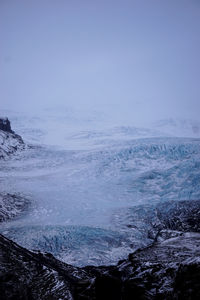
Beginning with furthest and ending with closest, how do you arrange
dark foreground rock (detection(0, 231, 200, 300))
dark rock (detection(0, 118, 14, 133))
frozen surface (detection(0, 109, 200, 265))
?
dark rock (detection(0, 118, 14, 133)), frozen surface (detection(0, 109, 200, 265)), dark foreground rock (detection(0, 231, 200, 300))

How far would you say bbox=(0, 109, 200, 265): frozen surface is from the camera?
5613 mm

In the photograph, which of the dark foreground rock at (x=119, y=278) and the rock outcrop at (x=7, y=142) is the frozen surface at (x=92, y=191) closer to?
the rock outcrop at (x=7, y=142)

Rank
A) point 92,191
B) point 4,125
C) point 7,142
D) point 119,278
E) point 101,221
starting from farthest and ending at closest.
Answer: point 4,125 → point 7,142 → point 92,191 → point 101,221 → point 119,278

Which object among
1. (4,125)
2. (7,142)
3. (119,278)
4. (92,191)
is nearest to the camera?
(119,278)

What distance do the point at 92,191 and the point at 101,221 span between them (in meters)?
3.55

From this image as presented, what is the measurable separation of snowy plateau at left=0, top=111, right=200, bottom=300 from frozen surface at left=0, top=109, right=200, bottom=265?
0.09ft

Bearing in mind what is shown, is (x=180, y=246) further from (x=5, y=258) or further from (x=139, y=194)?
(x=139, y=194)

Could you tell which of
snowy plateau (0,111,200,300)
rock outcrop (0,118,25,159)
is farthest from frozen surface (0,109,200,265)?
rock outcrop (0,118,25,159)

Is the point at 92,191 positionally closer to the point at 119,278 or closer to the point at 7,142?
the point at 119,278

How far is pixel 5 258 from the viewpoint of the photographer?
105 inches

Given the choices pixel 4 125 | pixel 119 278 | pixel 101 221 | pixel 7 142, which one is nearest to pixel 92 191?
pixel 101 221

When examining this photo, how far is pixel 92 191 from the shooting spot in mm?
10625

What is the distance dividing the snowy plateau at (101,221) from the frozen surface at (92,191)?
0.09 feet

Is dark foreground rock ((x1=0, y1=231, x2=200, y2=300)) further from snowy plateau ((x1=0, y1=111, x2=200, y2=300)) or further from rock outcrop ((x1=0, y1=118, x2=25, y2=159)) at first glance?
rock outcrop ((x1=0, y1=118, x2=25, y2=159))
